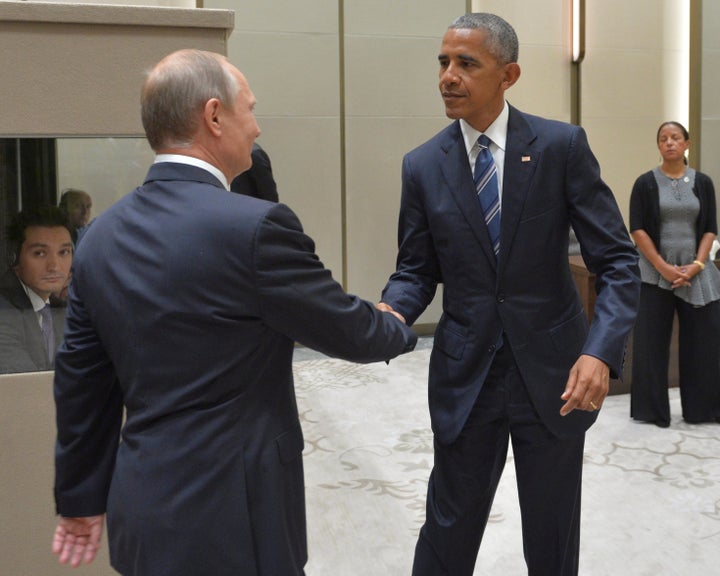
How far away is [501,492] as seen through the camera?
4.66 m

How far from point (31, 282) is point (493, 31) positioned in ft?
5.45

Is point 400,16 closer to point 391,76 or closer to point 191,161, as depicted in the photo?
point 391,76

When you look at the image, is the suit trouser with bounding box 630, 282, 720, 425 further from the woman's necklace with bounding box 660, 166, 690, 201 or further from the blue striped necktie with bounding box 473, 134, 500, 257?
the blue striped necktie with bounding box 473, 134, 500, 257

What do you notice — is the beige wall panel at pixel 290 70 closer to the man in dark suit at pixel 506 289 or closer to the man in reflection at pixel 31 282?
the man in reflection at pixel 31 282

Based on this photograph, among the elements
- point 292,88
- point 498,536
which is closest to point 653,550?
point 498,536

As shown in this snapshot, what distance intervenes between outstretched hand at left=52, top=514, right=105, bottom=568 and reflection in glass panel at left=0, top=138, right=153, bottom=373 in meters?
1.09

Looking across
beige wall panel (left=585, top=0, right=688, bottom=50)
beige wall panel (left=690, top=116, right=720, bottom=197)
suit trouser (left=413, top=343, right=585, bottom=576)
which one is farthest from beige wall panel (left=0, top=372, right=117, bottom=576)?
beige wall panel (left=690, top=116, right=720, bottom=197)

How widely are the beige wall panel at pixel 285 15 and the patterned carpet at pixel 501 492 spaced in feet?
10.8

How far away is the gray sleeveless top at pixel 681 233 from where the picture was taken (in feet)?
18.4

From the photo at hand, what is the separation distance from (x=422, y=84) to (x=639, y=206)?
328 centimetres

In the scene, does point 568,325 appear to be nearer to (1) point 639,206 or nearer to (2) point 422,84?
(1) point 639,206

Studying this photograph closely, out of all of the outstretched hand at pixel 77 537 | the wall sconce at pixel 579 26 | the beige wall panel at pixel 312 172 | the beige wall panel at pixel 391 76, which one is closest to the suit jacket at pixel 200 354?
the outstretched hand at pixel 77 537

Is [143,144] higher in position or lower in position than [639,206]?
higher

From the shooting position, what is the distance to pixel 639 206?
5676mm
